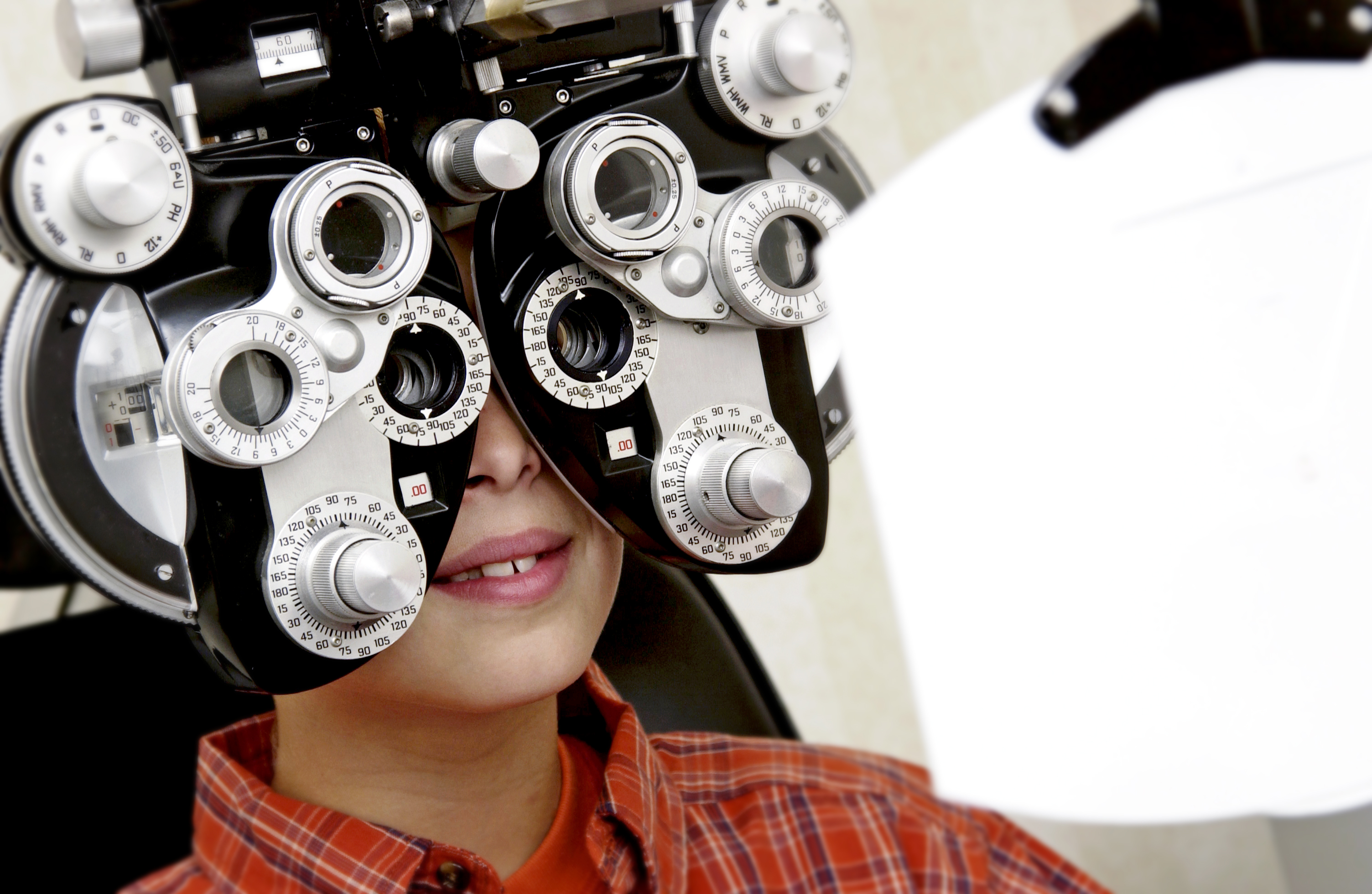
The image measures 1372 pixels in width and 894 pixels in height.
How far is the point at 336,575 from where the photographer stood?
1.32 ft

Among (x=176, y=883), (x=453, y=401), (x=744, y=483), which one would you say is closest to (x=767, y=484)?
(x=744, y=483)

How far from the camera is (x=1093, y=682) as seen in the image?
9.7 inches

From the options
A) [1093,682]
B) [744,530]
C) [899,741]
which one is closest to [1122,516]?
[1093,682]

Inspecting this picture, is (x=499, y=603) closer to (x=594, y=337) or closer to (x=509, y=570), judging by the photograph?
(x=509, y=570)

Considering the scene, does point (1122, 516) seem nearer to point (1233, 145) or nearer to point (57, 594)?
point (1233, 145)

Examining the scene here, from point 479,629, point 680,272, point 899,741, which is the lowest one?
point 899,741

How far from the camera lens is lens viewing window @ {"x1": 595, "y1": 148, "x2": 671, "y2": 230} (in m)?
0.45

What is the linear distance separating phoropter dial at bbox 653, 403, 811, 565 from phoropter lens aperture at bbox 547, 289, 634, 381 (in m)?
Answer: 0.04

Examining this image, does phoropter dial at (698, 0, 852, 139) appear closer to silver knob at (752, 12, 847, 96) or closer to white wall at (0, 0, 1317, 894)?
silver knob at (752, 12, 847, 96)

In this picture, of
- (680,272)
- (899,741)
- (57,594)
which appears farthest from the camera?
(899,741)

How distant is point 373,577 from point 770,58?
0.77 feet

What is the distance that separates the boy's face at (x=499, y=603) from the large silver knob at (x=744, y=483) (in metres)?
0.07

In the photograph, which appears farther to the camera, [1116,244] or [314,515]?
[314,515]

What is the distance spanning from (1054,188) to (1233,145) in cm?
4
